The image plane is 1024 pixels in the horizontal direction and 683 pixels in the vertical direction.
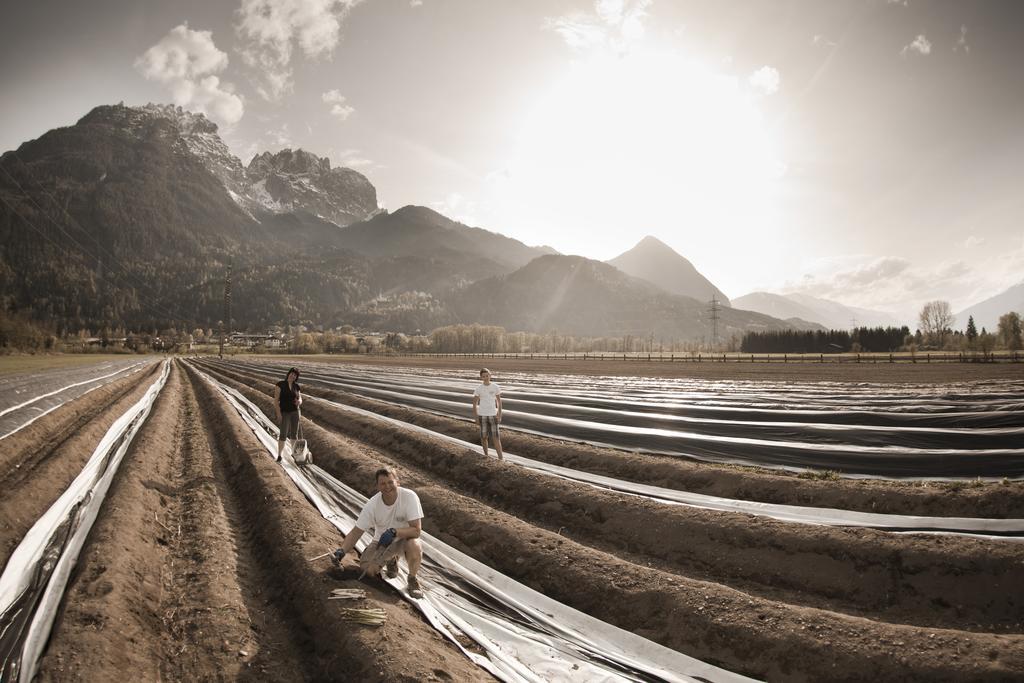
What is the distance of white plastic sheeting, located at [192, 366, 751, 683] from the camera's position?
527cm

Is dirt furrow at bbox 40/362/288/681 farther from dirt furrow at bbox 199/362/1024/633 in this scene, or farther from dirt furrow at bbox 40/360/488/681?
dirt furrow at bbox 199/362/1024/633

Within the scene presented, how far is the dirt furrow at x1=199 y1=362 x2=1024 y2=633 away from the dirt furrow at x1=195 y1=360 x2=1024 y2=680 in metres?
0.64

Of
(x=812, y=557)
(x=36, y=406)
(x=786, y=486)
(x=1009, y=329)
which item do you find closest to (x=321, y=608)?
(x=812, y=557)

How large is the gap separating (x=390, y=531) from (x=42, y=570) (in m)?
5.32

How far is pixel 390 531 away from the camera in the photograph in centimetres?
697

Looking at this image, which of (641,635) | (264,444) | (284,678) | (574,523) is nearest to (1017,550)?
(641,635)

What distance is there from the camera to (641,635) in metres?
6.01

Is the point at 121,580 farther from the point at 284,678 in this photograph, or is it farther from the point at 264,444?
the point at 264,444

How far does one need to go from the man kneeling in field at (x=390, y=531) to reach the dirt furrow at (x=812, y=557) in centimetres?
343

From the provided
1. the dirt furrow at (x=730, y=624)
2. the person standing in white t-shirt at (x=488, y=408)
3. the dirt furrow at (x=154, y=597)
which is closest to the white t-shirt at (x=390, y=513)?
the dirt furrow at (x=154, y=597)

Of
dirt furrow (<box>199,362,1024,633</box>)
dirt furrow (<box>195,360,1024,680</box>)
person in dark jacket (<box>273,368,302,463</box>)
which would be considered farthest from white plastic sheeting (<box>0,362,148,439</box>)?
dirt furrow (<box>199,362,1024,633</box>)

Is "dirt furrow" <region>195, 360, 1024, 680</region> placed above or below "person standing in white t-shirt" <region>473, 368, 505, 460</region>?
below

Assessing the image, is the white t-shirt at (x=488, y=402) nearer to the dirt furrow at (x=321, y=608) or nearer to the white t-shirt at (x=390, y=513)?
the dirt furrow at (x=321, y=608)

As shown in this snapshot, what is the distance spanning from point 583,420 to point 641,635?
1423 centimetres
